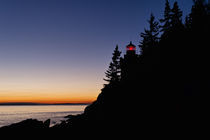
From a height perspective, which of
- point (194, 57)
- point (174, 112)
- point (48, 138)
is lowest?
point (48, 138)

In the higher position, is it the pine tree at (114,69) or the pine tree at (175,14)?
the pine tree at (175,14)

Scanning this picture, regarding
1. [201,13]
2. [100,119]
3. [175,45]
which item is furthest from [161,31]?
[100,119]

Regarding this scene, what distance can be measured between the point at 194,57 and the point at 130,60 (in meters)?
17.7

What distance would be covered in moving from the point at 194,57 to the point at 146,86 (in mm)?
6523

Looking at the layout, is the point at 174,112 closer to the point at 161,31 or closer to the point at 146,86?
the point at 146,86

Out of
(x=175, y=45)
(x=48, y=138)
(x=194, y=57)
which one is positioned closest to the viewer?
(x=194, y=57)

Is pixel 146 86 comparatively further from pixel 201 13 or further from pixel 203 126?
pixel 201 13

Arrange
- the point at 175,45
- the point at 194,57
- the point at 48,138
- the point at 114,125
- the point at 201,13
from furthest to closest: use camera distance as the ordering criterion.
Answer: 1. the point at 201,13
2. the point at 175,45
3. the point at 48,138
4. the point at 194,57
5. the point at 114,125

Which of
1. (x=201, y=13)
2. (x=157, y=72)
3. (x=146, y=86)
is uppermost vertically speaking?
(x=201, y=13)

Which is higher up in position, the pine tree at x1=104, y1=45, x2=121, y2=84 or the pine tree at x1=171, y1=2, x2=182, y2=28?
the pine tree at x1=171, y1=2, x2=182, y2=28

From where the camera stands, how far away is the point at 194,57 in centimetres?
1780

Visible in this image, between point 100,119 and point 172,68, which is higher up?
point 172,68

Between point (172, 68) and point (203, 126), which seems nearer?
point (203, 126)

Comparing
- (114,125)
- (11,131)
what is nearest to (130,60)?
(114,125)
